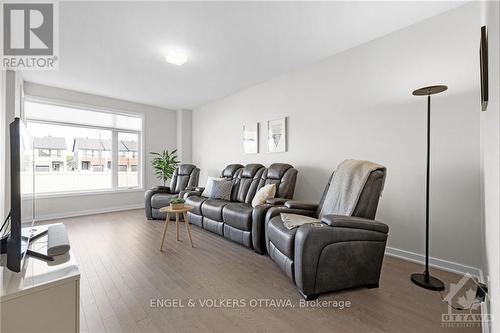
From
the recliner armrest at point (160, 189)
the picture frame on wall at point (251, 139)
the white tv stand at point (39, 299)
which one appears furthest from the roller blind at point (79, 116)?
the white tv stand at point (39, 299)

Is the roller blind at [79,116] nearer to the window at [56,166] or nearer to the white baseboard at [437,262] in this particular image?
the window at [56,166]

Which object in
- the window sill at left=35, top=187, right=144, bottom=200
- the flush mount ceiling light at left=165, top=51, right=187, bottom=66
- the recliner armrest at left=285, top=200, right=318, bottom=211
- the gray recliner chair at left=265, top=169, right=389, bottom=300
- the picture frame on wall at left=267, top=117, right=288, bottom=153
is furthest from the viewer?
the window sill at left=35, top=187, right=144, bottom=200

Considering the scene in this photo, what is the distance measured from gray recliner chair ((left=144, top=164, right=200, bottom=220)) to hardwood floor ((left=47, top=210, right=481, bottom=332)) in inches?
53.3

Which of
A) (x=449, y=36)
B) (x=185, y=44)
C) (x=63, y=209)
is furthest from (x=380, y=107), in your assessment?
(x=63, y=209)

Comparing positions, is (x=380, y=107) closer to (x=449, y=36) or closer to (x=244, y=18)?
(x=449, y=36)

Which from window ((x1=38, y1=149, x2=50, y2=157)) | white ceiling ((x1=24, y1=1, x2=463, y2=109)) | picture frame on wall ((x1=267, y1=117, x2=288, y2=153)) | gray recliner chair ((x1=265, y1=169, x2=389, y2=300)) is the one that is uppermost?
white ceiling ((x1=24, y1=1, x2=463, y2=109))

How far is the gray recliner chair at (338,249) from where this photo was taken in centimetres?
167

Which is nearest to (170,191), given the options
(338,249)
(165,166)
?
(165,166)

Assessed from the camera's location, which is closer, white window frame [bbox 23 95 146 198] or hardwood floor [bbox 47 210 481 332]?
hardwood floor [bbox 47 210 481 332]

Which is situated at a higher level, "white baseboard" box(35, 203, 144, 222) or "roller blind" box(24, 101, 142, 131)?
"roller blind" box(24, 101, 142, 131)

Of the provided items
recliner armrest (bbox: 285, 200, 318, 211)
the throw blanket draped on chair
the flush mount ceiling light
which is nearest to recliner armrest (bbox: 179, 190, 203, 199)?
recliner armrest (bbox: 285, 200, 318, 211)

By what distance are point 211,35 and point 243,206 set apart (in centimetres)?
222

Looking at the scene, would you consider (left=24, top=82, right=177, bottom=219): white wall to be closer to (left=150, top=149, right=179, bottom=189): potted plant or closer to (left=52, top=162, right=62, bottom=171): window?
(left=150, top=149, right=179, bottom=189): potted plant

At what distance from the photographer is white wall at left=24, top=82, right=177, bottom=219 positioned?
4242 millimetres
